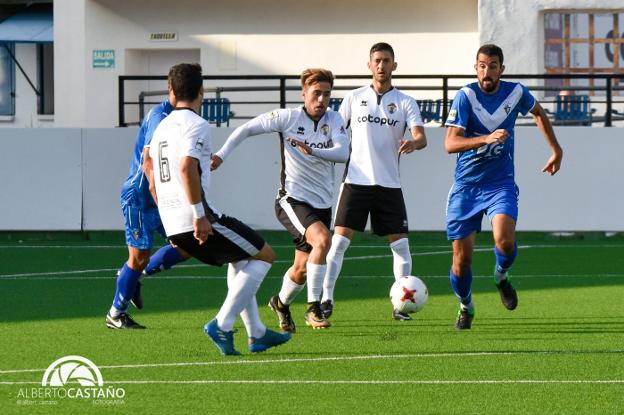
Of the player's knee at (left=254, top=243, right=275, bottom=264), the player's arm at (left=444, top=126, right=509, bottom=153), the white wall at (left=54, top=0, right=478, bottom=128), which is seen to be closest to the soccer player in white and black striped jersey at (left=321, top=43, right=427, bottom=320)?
the player's arm at (left=444, top=126, right=509, bottom=153)

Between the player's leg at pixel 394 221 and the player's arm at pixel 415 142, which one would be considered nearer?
the player's arm at pixel 415 142

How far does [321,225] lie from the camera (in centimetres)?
1059

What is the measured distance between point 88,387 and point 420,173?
1217 centimetres

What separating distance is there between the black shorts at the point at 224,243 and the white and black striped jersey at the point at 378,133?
283 centimetres

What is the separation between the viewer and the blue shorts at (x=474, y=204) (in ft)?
34.2

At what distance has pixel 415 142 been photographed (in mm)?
10844

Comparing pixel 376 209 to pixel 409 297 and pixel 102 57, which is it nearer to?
pixel 409 297

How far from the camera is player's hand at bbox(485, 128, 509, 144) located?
9789 millimetres

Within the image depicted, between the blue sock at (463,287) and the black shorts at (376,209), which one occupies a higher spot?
the black shorts at (376,209)

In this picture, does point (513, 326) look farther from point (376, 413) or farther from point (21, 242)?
point (21, 242)

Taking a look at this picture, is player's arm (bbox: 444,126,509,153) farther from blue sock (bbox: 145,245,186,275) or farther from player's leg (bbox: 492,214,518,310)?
blue sock (bbox: 145,245,186,275)

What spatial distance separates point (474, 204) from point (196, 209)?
296cm

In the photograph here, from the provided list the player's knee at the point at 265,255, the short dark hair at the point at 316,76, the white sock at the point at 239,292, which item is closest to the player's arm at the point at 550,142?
the short dark hair at the point at 316,76

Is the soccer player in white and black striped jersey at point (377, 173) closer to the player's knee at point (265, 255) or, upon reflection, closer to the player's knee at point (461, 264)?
the player's knee at point (461, 264)
